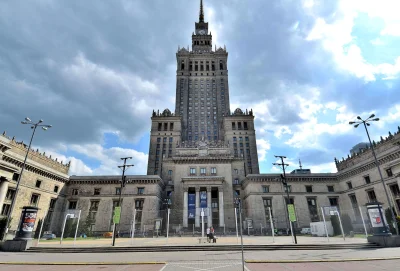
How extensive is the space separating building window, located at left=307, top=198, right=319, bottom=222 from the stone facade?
2340 inches

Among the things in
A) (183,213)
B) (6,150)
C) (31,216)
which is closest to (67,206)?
(6,150)

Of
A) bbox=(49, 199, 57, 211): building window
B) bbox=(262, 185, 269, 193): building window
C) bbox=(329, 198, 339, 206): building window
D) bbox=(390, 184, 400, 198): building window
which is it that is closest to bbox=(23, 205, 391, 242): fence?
bbox=(49, 199, 57, 211): building window

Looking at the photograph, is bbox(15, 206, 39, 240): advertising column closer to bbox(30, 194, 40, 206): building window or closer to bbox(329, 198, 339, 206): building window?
bbox(30, 194, 40, 206): building window

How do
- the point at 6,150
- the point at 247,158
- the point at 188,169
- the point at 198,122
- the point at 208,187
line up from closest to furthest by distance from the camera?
the point at 6,150 < the point at 208,187 < the point at 188,169 < the point at 247,158 < the point at 198,122

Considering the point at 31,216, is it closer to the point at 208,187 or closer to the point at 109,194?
the point at 109,194

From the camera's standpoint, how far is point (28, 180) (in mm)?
41250

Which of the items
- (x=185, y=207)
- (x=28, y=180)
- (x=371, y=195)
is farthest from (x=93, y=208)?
(x=371, y=195)

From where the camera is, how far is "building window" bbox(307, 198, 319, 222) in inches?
1957

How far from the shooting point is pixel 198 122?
100688 mm

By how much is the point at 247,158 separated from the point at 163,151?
3547 centimetres

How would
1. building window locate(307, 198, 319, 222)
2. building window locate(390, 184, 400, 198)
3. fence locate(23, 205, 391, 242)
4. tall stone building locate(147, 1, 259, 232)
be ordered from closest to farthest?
1. building window locate(390, 184, 400, 198)
2. fence locate(23, 205, 391, 242)
3. building window locate(307, 198, 319, 222)
4. tall stone building locate(147, 1, 259, 232)

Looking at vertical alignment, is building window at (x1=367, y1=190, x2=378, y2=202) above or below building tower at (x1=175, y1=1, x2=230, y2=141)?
below

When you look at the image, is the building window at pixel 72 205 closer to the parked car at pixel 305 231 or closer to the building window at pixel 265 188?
the building window at pixel 265 188

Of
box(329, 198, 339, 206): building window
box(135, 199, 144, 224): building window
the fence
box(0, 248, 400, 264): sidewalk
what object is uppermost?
box(329, 198, 339, 206): building window
